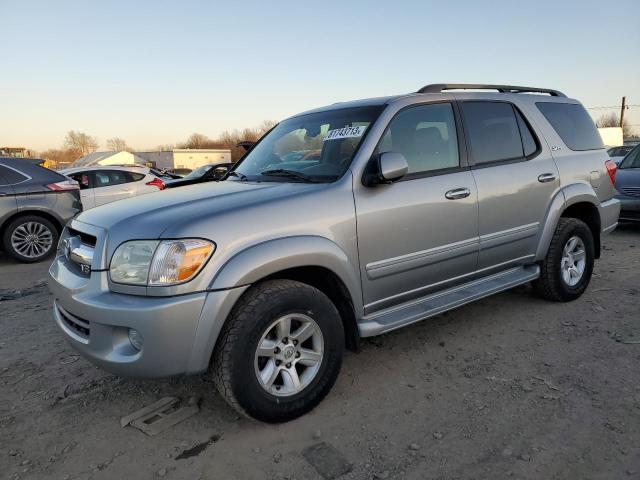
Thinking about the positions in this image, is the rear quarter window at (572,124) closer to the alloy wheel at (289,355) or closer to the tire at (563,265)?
the tire at (563,265)

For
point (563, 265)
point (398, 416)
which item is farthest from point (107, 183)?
point (398, 416)

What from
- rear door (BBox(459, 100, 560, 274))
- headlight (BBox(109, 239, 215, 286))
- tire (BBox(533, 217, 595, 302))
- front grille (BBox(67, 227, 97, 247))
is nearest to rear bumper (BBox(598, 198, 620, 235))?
tire (BBox(533, 217, 595, 302))

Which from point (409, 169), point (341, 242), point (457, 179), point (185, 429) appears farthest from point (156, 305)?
point (457, 179)

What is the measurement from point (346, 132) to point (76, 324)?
2034 mm

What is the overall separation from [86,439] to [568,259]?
13.5 ft

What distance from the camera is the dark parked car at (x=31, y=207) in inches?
273

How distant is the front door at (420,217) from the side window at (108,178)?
25.8ft

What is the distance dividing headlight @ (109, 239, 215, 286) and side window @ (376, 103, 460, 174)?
138cm

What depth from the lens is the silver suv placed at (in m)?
2.33

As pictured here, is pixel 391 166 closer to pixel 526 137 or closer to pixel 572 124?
pixel 526 137

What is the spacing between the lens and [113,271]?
241 cm

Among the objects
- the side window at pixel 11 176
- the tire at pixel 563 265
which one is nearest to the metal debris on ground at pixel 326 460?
the tire at pixel 563 265

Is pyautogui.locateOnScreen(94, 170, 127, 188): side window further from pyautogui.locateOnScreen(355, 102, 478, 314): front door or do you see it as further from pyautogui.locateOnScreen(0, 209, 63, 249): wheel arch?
pyautogui.locateOnScreen(355, 102, 478, 314): front door

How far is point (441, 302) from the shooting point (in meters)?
3.30
